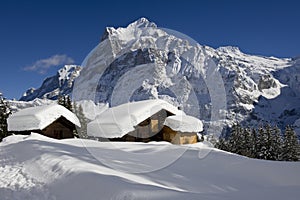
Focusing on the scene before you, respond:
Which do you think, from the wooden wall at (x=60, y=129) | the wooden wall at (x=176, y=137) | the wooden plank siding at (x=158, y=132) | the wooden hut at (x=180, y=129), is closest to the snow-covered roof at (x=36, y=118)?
the wooden wall at (x=60, y=129)

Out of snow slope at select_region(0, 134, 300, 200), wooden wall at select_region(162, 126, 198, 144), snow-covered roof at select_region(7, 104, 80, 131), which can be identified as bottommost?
snow slope at select_region(0, 134, 300, 200)

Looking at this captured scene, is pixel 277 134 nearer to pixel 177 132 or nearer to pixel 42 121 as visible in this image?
pixel 177 132

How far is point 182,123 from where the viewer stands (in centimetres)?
2559

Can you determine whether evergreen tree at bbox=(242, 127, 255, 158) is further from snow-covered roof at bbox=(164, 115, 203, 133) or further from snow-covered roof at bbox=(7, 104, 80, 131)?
snow-covered roof at bbox=(7, 104, 80, 131)

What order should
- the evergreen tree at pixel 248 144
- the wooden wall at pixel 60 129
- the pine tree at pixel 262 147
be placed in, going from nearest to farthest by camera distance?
the wooden wall at pixel 60 129 → the pine tree at pixel 262 147 → the evergreen tree at pixel 248 144

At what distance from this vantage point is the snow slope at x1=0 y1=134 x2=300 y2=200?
287 inches

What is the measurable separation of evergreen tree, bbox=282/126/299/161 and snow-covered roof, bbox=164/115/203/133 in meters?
20.6

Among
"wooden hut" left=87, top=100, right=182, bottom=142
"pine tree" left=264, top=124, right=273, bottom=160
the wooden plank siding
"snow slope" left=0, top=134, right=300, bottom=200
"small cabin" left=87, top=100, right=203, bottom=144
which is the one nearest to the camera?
"snow slope" left=0, top=134, right=300, bottom=200

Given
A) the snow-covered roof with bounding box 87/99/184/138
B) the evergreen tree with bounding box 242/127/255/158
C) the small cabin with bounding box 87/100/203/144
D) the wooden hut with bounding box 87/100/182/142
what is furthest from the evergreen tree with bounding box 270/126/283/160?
the snow-covered roof with bounding box 87/99/184/138

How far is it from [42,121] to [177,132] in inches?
418

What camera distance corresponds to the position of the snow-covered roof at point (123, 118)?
2305 cm

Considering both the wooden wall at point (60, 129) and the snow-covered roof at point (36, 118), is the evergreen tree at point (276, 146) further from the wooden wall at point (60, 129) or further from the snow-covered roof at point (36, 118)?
the snow-covered roof at point (36, 118)

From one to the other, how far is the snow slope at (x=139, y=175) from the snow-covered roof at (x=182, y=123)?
9.82m

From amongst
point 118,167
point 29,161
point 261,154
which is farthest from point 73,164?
point 261,154
